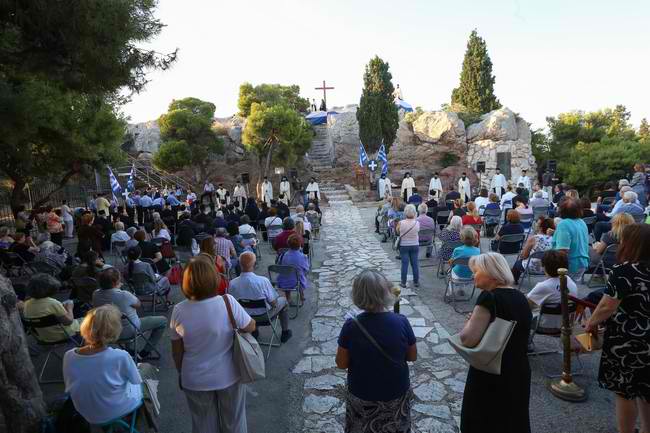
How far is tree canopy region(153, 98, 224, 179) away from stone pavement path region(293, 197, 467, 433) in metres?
16.4

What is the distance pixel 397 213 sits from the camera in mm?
10281

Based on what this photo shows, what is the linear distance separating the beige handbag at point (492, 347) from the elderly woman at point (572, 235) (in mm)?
3886

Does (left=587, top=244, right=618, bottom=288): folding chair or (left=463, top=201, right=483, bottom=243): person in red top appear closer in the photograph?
(left=587, top=244, right=618, bottom=288): folding chair

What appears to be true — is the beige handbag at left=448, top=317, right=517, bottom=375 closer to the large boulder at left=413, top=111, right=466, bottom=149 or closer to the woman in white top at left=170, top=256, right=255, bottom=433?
the woman in white top at left=170, top=256, right=255, bottom=433

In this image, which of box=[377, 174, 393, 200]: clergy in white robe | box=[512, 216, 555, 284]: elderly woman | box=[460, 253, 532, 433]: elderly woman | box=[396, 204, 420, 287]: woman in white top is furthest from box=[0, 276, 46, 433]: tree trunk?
box=[377, 174, 393, 200]: clergy in white robe

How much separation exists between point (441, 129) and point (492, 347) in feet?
81.8

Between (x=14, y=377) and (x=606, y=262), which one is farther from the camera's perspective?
(x=606, y=262)

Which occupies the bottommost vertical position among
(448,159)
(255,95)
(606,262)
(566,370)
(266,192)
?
(566,370)

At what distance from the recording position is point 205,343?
2.93m

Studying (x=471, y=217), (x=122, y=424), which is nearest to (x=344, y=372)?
(x=122, y=424)

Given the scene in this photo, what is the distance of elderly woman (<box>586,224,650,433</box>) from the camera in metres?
2.76

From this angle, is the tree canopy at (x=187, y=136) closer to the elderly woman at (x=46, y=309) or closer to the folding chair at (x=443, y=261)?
the folding chair at (x=443, y=261)

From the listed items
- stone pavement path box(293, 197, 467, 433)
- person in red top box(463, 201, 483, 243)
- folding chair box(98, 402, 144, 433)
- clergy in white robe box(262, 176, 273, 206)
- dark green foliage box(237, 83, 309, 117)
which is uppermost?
dark green foliage box(237, 83, 309, 117)

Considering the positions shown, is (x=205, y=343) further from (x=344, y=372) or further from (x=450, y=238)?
(x=450, y=238)
